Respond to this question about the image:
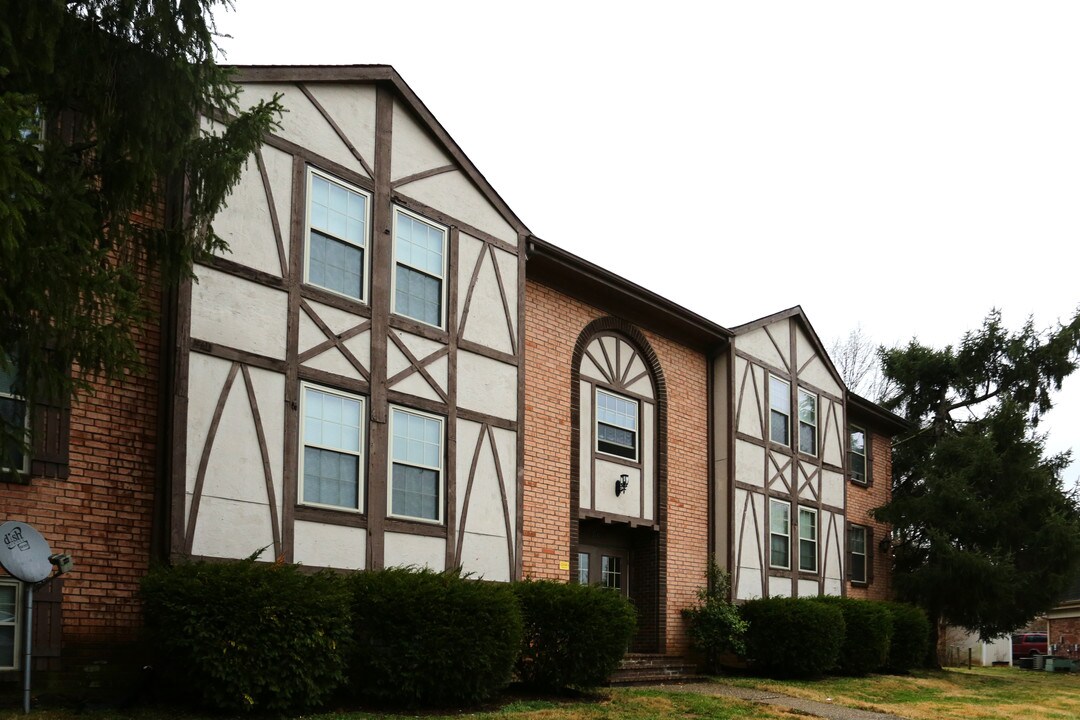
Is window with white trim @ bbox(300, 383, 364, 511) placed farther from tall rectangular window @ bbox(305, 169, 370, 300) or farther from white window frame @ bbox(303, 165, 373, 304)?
tall rectangular window @ bbox(305, 169, 370, 300)

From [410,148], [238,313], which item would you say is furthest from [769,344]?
[238,313]

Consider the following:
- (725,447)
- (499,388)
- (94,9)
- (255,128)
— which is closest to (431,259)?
(499,388)

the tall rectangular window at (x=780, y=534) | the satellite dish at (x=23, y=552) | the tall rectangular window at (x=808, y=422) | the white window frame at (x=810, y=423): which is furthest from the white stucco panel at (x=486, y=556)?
the tall rectangular window at (x=808, y=422)

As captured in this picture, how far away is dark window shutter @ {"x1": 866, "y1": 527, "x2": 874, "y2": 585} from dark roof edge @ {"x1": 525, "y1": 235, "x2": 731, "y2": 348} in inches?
373

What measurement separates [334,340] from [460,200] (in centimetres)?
351

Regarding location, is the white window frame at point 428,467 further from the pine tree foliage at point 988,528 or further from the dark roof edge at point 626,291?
the pine tree foliage at point 988,528

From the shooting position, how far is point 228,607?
1152cm

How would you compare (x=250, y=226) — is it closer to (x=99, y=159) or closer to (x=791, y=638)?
(x=99, y=159)

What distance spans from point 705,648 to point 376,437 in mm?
9287

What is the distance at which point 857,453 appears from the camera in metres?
30.2

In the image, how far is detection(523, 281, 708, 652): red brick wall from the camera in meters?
18.3

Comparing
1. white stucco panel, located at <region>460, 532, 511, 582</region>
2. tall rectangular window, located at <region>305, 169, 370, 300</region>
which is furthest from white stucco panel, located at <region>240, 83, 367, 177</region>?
white stucco panel, located at <region>460, 532, 511, 582</region>

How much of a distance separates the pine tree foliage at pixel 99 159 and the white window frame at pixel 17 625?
2.24 m

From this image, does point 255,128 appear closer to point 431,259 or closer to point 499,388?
point 431,259
